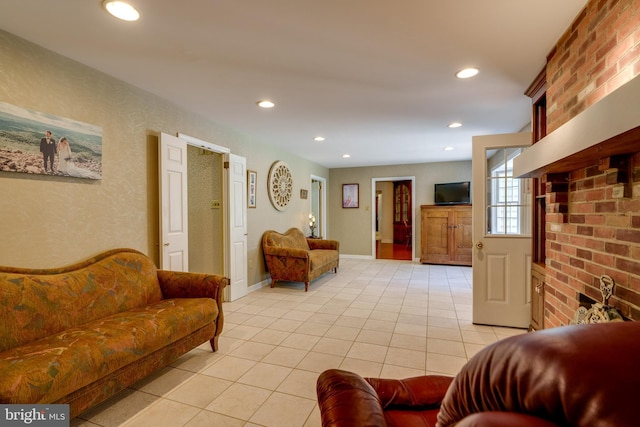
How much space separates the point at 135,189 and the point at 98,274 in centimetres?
84

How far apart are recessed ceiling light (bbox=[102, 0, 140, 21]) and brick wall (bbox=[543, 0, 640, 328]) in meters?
2.44

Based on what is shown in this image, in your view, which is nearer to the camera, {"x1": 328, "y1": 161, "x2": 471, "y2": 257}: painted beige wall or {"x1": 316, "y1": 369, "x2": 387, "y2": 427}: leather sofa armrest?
{"x1": 316, "y1": 369, "x2": 387, "y2": 427}: leather sofa armrest

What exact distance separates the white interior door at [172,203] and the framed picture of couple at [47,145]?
0.57 metres

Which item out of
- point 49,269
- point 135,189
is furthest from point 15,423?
point 135,189

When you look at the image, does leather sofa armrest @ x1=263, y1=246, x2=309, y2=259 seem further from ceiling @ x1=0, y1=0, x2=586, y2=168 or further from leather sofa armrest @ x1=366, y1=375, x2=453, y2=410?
leather sofa armrest @ x1=366, y1=375, x2=453, y2=410

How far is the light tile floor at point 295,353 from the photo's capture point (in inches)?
70.8

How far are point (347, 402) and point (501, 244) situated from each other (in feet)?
9.02

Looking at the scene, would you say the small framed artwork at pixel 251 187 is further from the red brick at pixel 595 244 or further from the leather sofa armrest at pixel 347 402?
the red brick at pixel 595 244

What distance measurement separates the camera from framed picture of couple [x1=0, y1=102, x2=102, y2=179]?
6.10 feet

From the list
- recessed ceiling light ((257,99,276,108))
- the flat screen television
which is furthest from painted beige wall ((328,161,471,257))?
recessed ceiling light ((257,99,276,108))

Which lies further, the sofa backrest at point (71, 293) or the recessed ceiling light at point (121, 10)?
the sofa backrest at point (71, 293)

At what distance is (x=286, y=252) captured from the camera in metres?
4.54

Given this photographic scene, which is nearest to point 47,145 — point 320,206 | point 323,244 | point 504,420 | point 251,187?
point 251,187

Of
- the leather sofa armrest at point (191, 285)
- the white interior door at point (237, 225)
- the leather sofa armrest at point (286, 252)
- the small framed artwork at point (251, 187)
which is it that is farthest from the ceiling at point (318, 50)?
the leather sofa armrest at point (286, 252)
